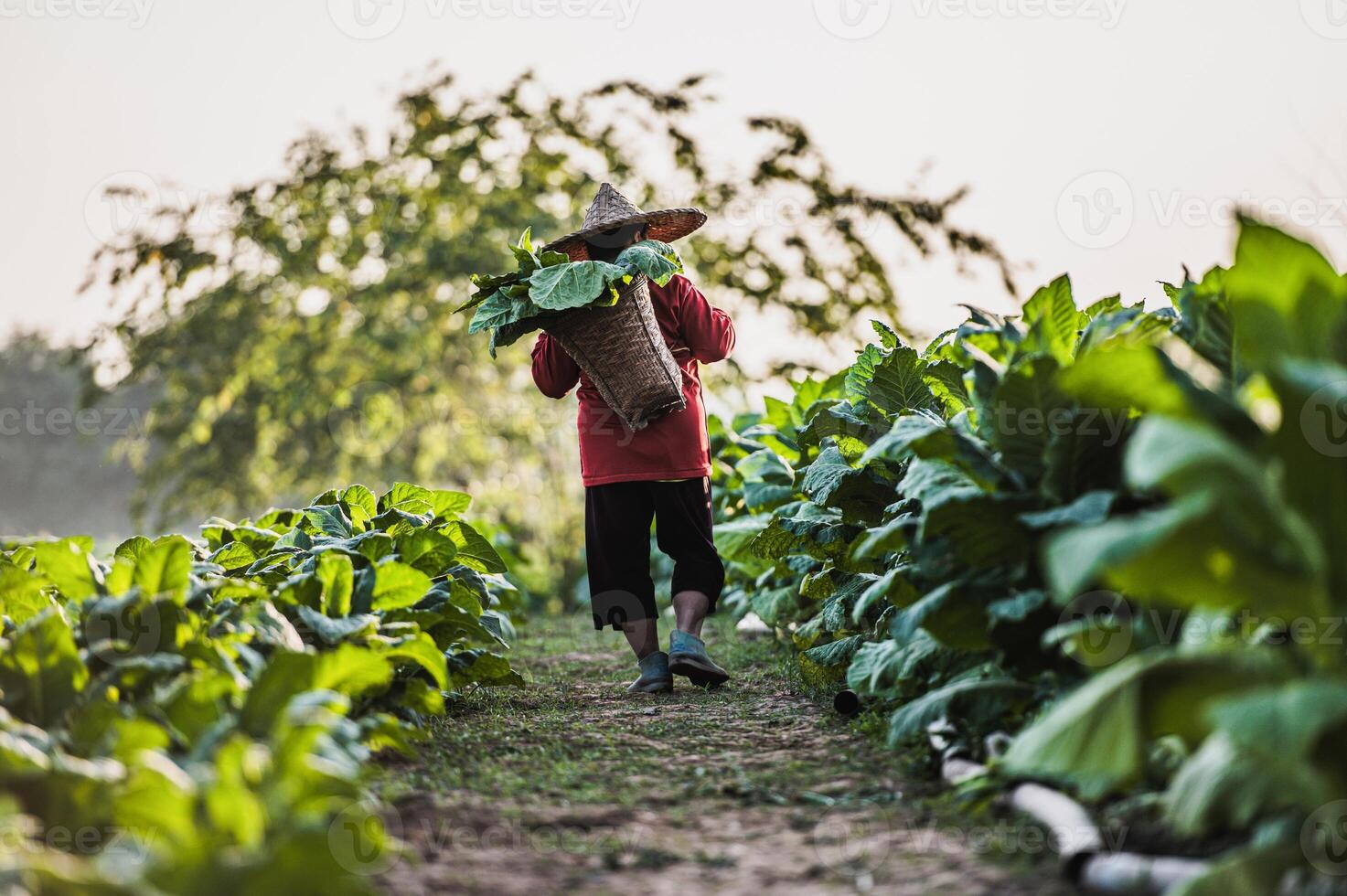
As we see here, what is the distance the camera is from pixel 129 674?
8.40 feet

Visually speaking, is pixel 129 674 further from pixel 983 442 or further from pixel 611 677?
pixel 611 677

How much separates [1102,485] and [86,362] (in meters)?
13.3

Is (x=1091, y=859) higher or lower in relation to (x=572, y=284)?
lower

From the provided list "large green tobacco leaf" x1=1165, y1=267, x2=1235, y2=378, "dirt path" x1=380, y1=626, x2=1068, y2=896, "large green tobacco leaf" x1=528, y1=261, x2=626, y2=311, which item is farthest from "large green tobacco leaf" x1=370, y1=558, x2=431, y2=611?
"large green tobacco leaf" x1=1165, y1=267, x2=1235, y2=378

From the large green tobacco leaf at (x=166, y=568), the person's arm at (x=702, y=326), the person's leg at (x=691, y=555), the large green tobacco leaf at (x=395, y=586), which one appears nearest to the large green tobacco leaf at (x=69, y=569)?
the large green tobacco leaf at (x=166, y=568)

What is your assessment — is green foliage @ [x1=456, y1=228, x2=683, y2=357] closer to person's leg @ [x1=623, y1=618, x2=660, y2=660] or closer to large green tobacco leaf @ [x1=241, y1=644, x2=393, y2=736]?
person's leg @ [x1=623, y1=618, x2=660, y2=660]

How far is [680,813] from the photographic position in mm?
2703

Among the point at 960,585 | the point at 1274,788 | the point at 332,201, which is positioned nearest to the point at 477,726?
the point at 960,585

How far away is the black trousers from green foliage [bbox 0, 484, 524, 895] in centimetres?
51

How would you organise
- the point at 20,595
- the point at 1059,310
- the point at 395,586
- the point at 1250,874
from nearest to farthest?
the point at 1250,874 → the point at 20,595 → the point at 1059,310 → the point at 395,586

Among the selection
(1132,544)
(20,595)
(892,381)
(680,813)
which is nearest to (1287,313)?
(1132,544)

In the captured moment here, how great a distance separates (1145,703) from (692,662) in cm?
274

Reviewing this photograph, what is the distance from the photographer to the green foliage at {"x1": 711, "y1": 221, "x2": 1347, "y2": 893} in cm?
171

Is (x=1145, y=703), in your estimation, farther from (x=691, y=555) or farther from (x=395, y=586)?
(x=691, y=555)
